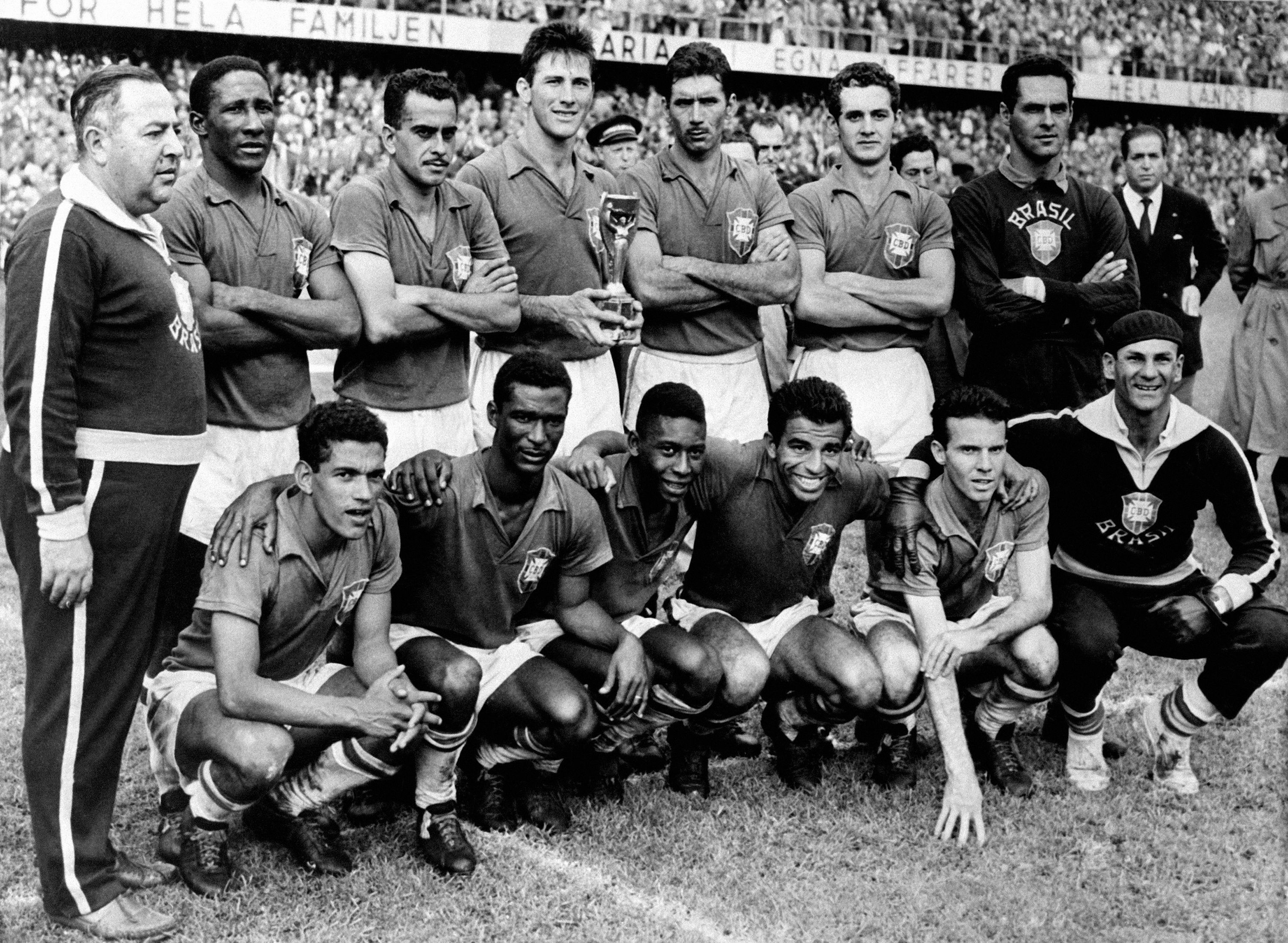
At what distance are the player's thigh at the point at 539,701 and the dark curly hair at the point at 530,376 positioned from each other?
0.85m

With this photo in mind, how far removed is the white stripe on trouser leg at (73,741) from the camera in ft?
11.3

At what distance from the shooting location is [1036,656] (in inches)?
185

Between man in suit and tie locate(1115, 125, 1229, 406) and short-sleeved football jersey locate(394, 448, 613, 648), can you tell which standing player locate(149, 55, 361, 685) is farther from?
man in suit and tie locate(1115, 125, 1229, 406)

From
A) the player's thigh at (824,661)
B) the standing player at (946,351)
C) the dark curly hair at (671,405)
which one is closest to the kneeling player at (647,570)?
the dark curly hair at (671,405)

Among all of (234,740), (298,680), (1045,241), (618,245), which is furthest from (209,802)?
(1045,241)

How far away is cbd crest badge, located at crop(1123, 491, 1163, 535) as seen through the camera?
4934mm

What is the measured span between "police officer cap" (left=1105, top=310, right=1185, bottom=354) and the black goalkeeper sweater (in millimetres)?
491

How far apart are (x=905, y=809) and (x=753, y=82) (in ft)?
68.6

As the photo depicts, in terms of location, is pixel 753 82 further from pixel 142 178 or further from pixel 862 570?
pixel 142 178

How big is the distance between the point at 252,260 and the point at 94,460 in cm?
108

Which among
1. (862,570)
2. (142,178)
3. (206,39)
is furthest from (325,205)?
(142,178)

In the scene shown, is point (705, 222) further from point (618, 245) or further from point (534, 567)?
point (534, 567)

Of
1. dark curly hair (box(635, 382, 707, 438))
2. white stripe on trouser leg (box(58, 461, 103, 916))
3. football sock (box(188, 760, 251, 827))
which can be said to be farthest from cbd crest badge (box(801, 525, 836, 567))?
white stripe on trouser leg (box(58, 461, 103, 916))

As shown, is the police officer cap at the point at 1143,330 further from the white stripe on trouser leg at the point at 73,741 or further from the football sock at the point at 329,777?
the white stripe on trouser leg at the point at 73,741
